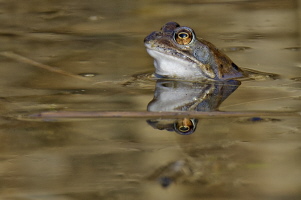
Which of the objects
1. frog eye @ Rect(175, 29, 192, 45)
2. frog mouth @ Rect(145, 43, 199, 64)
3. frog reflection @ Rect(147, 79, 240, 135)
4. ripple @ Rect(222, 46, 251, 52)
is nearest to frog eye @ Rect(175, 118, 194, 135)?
frog reflection @ Rect(147, 79, 240, 135)

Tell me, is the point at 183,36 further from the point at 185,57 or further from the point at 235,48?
the point at 235,48

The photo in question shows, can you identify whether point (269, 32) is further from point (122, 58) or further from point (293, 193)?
point (293, 193)

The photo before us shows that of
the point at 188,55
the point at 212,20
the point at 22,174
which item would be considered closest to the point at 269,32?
the point at 212,20

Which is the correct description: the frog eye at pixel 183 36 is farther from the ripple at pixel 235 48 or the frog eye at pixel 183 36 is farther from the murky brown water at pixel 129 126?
the ripple at pixel 235 48

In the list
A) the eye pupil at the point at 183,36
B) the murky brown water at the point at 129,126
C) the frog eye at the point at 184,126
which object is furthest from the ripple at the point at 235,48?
the frog eye at the point at 184,126

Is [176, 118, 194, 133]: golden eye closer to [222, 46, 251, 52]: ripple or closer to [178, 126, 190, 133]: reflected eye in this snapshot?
[178, 126, 190, 133]: reflected eye

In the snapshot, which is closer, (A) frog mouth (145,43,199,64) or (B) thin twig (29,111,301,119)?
(B) thin twig (29,111,301,119)

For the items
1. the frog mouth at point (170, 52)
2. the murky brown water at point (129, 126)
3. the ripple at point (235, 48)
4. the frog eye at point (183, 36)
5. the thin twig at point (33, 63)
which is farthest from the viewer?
the ripple at point (235, 48)
